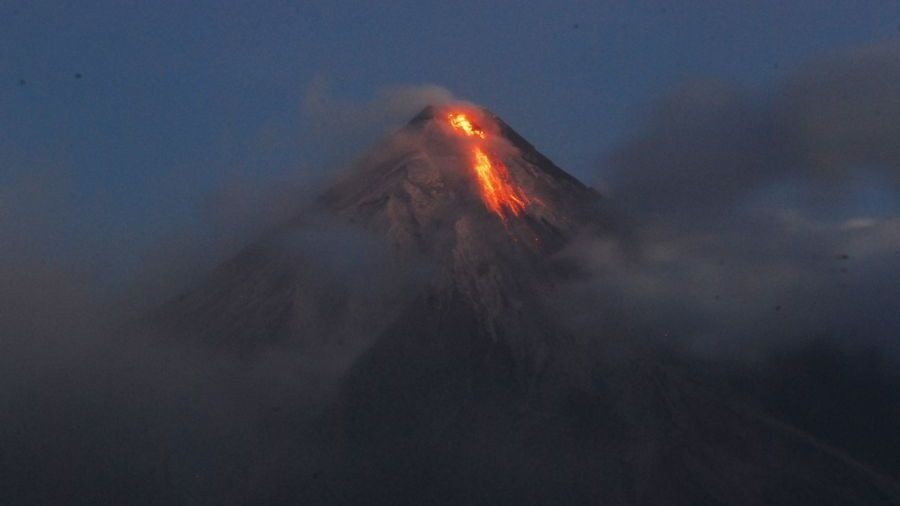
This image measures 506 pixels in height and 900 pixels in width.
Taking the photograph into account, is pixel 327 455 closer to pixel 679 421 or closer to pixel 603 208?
pixel 679 421

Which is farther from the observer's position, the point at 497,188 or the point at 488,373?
the point at 497,188

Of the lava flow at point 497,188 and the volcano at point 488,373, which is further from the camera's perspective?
the lava flow at point 497,188

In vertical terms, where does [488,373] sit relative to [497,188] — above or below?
below

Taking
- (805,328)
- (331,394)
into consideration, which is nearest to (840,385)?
(805,328)

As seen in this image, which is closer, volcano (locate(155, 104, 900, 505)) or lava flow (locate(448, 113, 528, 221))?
volcano (locate(155, 104, 900, 505))
